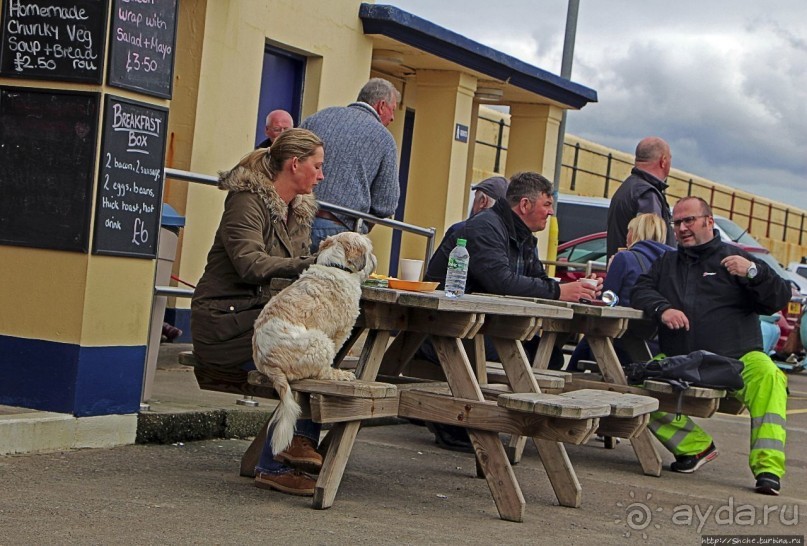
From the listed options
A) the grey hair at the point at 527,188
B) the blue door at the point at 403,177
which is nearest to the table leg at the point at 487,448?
the grey hair at the point at 527,188

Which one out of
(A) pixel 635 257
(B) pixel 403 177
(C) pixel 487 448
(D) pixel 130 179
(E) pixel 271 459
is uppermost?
(B) pixel 403 177

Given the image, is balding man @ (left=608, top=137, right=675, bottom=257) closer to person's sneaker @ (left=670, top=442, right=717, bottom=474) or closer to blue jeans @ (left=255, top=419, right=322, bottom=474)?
person's sneaker @ (left=670, top=442, right=717, bottom=474)

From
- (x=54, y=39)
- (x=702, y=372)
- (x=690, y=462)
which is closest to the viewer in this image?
(x=54, y=39)

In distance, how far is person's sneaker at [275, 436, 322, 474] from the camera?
5.88 meters

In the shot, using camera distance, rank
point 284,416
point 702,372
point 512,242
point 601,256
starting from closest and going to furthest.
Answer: point 284,416, point 702,372, point 512,242, point 601,256

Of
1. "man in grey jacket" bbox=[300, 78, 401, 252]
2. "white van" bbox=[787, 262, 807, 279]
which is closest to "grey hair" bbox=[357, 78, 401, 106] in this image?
"man in grey jacket" bbox=[300, 78, 401, 252]

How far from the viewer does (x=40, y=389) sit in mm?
6406

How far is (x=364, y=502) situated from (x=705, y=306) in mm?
2949

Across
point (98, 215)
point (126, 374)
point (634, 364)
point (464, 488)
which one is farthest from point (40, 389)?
point (634, 364)

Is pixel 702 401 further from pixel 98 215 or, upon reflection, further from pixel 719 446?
pixel 98 215

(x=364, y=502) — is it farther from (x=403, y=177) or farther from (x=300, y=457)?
(x=403, y=177)

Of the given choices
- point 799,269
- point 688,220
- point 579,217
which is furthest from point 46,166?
point 799,269

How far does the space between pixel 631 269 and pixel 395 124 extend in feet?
28.0

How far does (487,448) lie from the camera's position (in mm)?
5910
